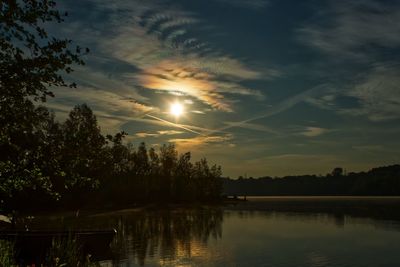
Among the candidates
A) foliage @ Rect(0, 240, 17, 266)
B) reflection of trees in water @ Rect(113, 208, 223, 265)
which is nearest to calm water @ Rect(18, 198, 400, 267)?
reflection of trees in water @ Rect(113, 208, 223, 265)

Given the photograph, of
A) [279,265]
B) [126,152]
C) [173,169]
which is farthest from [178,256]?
[173,169]

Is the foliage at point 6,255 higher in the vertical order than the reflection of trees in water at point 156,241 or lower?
higher

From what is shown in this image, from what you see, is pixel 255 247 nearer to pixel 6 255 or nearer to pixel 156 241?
pixel 156 241

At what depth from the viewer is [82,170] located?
1380 cm

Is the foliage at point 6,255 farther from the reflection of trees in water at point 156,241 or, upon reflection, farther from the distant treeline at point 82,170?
the reflection of trees in water at point 156,241

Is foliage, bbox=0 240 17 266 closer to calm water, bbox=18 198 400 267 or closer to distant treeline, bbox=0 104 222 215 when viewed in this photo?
distant treeline, bbox=0 104 222 215

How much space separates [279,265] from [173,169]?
12937 centimetres

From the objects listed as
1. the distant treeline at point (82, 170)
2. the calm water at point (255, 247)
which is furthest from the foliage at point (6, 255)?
the calm water at point (255, 247)

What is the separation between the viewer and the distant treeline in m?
12.5

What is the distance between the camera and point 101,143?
42.4 ft

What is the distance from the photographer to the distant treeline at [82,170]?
41.2 ft

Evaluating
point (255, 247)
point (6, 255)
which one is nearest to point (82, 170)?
point (6, 255)

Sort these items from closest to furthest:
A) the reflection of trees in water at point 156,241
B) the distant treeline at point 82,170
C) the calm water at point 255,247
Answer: the distant treeline at point 82,170, the calm water at point 255,247, the reflection of trees in water at point 156,241

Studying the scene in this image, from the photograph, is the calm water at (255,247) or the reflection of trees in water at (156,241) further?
the reflection of trees in water at (156,241)
